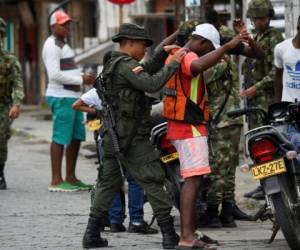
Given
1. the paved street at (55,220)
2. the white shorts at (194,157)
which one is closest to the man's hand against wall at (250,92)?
the paved street at (55,220)

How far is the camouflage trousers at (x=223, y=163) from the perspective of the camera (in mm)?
9969

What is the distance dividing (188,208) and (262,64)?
9.91 ft

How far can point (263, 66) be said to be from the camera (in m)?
11.2

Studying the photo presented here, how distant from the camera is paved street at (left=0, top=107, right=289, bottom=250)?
905 cm

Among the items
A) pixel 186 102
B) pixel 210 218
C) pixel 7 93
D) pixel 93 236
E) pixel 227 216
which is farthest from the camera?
pixel 7 93

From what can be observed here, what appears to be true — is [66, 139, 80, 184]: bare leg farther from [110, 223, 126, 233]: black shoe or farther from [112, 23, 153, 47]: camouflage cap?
[112, 23, 153, 47]: camouflage cap

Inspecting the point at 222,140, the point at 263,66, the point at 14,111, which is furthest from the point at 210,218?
the point at 14,111

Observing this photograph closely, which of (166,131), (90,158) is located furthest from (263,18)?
(90,158)

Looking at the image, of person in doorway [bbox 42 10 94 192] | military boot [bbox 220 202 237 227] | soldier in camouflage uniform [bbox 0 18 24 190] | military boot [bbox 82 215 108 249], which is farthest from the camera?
soldier in camouflage uniform [bbox 0 18 24 190]

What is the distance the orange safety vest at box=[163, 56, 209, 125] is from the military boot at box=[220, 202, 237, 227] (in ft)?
5.08

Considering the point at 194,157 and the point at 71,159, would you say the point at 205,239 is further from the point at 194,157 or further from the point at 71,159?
the point at 71,159

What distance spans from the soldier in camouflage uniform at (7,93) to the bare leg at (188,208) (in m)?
4.37

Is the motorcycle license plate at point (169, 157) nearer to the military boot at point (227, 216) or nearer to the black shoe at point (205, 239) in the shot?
the black shoe at point (205, 239)

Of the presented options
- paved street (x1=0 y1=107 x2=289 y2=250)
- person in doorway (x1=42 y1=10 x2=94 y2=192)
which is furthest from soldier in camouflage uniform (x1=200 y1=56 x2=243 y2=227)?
person in doorway (x1=42 y1=10 x2=94 y2=192)
